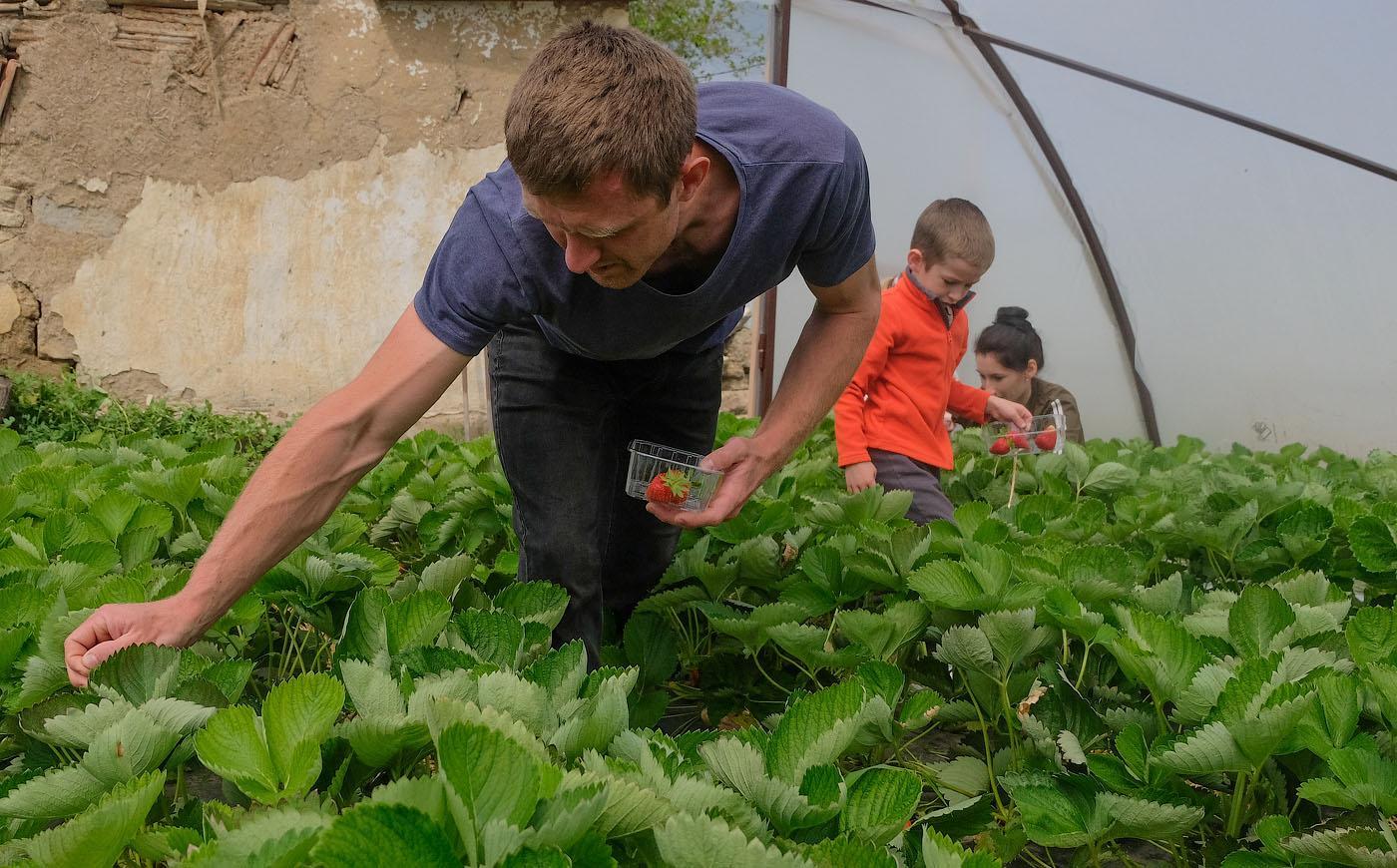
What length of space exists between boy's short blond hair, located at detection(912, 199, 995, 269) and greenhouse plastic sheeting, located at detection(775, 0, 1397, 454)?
268 centimetres

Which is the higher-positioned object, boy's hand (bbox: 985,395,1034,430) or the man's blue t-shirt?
the man's blue t-shirt

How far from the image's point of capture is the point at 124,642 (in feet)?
4.52

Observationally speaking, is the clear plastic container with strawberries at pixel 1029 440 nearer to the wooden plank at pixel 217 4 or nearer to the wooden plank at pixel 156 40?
the wooden plank at pixel 217 4

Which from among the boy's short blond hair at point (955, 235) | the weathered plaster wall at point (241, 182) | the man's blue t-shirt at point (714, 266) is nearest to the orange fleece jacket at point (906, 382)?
the boy's short blond hair at point (955, 235)

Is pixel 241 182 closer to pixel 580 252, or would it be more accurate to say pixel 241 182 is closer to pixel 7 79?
pixel 7 79

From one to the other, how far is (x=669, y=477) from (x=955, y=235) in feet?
6.45

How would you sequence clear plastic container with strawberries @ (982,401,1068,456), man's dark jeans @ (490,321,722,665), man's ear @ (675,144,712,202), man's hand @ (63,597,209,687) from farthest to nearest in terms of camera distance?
clear plastic container with strawberries @ (982,401,1068,456)
man's dark jeans @ (490,321,722,665)
man's ear @ (675,144,712,202)
man's hand @ (63,597,209,687)

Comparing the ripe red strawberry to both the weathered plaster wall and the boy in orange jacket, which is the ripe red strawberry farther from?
the weathered plaster wall

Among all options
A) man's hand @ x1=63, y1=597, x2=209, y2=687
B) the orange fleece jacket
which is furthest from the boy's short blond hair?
man's hand @ x1=63, y1=597, x2=209, y2=687

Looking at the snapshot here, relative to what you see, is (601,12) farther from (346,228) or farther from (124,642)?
(124,642)

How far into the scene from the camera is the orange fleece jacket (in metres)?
3.74

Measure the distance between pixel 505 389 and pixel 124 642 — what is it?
1044 millimetres

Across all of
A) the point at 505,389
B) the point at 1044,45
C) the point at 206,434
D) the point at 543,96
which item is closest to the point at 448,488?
the point at 505,389

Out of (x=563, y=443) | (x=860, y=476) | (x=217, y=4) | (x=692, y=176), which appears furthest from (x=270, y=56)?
(x=692, y=176)
